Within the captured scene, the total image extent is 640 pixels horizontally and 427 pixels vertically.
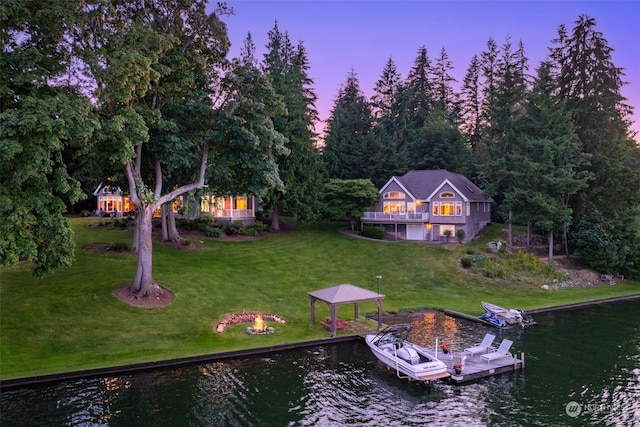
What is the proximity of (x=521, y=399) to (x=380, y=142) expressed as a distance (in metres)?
52.6

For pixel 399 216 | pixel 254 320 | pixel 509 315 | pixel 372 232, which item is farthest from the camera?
pixel 399 216

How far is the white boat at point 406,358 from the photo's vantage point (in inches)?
796

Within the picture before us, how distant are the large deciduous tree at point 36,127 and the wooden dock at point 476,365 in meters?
20.6

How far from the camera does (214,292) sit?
107ft

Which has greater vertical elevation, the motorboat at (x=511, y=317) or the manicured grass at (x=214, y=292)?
the manicured grass at (x=214, y=292)

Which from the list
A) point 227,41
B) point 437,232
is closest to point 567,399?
point 227,41

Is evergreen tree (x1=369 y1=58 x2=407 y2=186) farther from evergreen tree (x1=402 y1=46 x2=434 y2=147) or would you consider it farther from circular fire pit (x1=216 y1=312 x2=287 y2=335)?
circular fire pit (x1=216 y1=312 x2=287 y2=335)

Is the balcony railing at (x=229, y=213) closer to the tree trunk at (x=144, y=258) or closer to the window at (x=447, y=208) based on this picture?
the window at (x=447, y=208)

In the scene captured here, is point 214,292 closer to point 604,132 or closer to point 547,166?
point 547,166

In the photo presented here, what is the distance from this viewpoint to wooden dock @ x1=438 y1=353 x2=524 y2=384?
816 inches

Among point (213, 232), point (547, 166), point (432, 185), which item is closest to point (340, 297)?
point (213, 232)

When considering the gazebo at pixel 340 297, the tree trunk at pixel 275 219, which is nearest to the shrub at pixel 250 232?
the tree trunk at pixel 275 219

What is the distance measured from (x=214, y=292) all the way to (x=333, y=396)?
1633cm

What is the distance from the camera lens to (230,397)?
1830cm
